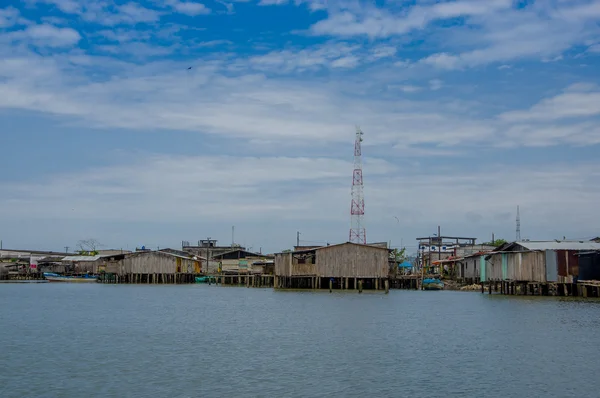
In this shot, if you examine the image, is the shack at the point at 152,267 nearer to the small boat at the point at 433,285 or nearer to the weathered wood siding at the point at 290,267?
the weathered wood siding at the point at 290,267

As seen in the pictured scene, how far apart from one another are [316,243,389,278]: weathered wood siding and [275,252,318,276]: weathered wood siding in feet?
5.07

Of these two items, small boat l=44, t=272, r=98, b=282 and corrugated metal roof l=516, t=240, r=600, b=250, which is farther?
small boat l=44, t=272, r=98, b=282

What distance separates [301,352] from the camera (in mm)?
27047

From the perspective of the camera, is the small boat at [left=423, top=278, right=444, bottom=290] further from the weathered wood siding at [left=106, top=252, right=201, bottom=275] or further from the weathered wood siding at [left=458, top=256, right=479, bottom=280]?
the weathered wood siding at [left=106, top=252, right=201, bottom=275]

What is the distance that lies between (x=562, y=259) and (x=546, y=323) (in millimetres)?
17957

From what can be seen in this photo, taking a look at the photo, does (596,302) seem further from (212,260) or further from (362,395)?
(212,260)

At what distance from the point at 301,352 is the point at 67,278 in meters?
85.9

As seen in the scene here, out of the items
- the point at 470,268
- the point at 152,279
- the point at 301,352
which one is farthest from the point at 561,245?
the point at 152,279

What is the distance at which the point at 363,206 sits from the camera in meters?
81.7

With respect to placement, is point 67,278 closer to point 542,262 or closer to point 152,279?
point 152,279

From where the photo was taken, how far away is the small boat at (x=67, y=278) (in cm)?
10306

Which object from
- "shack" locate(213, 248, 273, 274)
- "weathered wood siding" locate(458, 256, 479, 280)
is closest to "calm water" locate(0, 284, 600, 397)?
"weathered wood siding" locate(458, 256, 479, 280)

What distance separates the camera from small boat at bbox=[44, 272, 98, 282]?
103062mm

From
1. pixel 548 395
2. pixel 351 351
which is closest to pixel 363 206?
pixel 351 351
